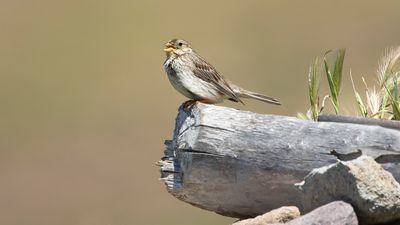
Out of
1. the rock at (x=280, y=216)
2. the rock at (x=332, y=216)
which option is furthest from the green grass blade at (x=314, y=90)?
the rock at (x=332, y=216)

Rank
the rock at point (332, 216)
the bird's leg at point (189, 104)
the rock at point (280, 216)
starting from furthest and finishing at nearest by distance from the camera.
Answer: the bird's leg at point (189, 104)
the rock at point (280, 216)
the rock at point (332, 216)

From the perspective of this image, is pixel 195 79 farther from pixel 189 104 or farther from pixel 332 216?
pixel 332 216

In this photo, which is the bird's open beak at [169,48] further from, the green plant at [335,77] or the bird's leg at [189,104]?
the green plant at [335,77]

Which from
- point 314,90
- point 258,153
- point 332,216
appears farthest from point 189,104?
point 332,216

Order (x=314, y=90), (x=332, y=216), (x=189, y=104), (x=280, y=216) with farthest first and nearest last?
1. (x=314, y=90)
2. (x=189, y=104)
3. (x=280, y=216)
4. (x=332, y=216)

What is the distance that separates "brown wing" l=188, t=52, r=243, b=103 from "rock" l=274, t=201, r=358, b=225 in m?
4.27

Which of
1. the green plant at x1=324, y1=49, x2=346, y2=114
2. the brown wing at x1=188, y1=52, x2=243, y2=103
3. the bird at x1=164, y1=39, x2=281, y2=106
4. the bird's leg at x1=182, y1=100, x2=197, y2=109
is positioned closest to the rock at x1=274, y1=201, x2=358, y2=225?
the bird's leg at x1=182, y1=100, x2=197, y2=109

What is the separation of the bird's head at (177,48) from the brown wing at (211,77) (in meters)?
0.21

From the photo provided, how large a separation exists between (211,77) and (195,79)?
25 centimetres

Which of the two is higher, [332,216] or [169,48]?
[169,48]

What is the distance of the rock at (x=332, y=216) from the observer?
1180 centimetres

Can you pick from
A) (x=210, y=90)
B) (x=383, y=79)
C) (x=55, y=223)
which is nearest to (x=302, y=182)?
(x=383, y=79)

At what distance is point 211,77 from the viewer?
16062mm

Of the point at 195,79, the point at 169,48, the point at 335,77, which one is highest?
the point at 169,48
